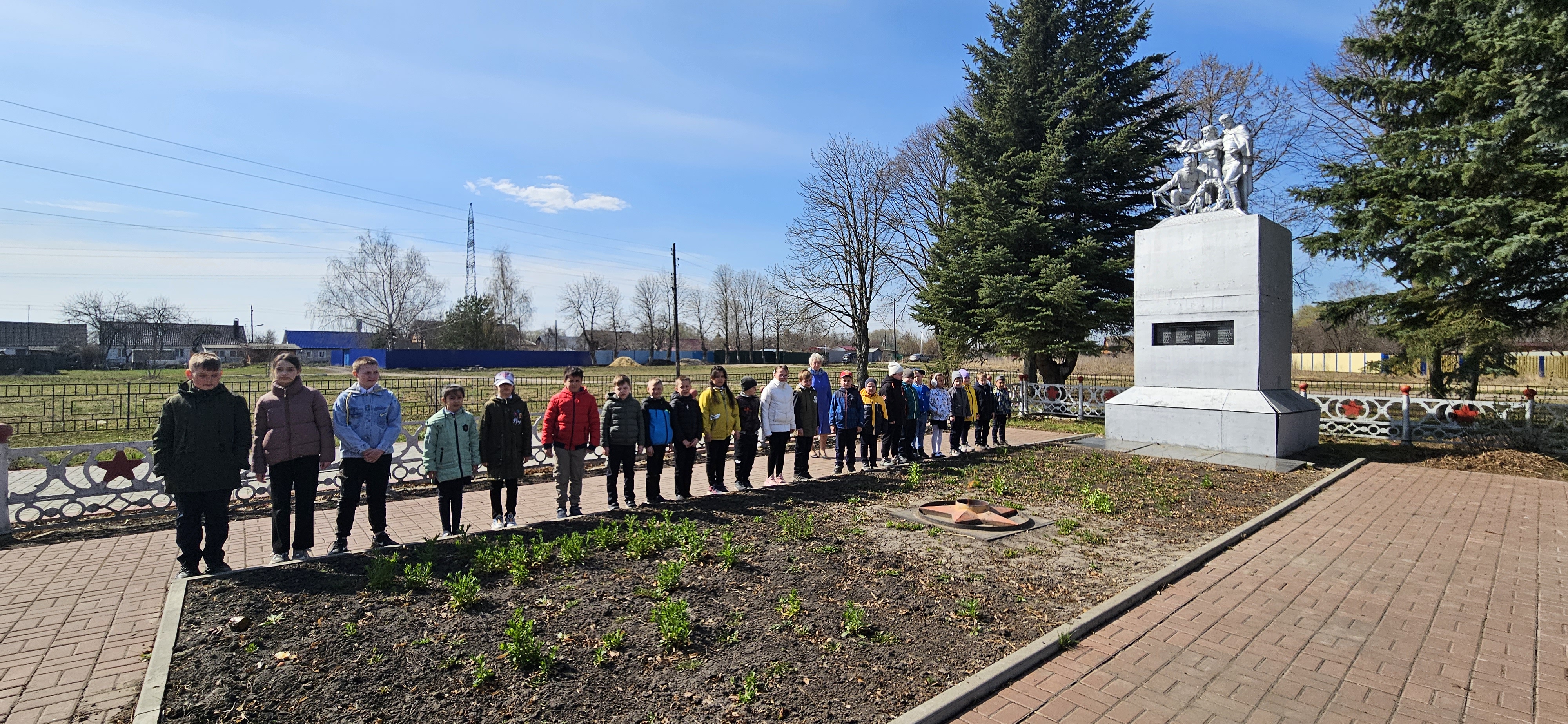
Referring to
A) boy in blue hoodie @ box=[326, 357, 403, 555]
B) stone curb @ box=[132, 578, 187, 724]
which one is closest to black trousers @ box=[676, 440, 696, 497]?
boy in blue hoodie @ box=[326, 357, 403, 555]

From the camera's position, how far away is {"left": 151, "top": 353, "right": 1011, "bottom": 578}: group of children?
17.1 feet

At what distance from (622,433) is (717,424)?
4.27ft

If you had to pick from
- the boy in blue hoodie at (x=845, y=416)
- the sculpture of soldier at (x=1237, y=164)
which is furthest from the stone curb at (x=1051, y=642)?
the sculpture of soldier at (x=1237, y=164)

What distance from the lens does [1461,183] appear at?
11.8 metres

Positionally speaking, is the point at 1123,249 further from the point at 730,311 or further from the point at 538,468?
the point at 730,311

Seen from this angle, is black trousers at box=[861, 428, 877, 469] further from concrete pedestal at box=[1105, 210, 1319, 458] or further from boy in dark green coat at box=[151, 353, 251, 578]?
boy in dark green coat at box=[151, 353, 251, 578]

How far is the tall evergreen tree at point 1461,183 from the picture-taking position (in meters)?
10.5

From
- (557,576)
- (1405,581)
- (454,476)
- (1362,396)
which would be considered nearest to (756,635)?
(557,576)

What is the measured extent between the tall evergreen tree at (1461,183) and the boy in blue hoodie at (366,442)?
14.8 metres

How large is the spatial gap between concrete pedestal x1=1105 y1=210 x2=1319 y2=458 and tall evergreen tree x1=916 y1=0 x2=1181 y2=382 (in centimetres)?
568

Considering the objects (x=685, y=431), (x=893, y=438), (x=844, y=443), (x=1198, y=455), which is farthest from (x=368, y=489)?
(x=1198, y=455)

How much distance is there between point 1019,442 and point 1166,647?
987 cm

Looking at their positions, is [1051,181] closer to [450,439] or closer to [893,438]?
[893,438]

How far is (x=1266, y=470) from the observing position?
9.95m
